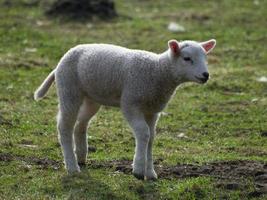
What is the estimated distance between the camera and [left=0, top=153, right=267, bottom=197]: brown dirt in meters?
10.2

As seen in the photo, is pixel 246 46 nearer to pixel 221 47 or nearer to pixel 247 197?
pixel 221 47

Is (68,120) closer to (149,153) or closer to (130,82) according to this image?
(130,82)

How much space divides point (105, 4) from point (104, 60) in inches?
579

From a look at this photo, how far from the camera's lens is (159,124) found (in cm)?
1399

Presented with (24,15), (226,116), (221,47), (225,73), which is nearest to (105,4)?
(24,15)

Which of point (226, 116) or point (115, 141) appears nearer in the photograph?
point (115, 141)

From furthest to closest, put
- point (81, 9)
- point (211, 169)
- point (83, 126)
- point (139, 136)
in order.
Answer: point (81, 9) < point (83, 126) < point (211, 169) < point (139, 136)

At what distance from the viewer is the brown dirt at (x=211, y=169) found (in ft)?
33.4

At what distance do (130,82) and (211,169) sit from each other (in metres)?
1.72

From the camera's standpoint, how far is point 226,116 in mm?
14711

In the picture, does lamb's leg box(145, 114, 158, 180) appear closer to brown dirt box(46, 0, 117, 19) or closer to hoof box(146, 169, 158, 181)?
hoof box(146, 169, 158, 181)

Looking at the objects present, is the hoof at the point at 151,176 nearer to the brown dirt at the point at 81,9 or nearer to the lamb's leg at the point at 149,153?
the lamb's leg at the point at 149,153

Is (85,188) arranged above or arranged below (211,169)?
above

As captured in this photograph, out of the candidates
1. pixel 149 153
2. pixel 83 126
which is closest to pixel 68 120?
pixel 83 126
